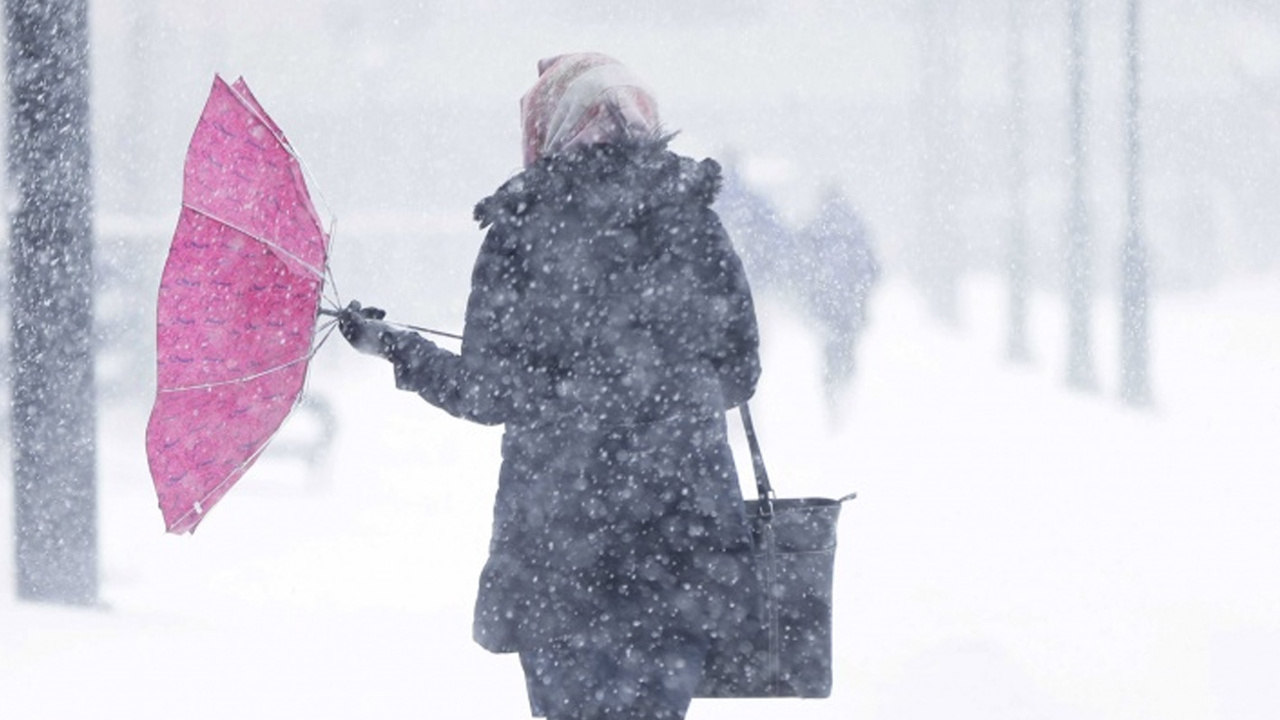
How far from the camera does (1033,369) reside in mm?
17922

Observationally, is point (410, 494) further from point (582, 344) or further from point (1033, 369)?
point (1033, 369)

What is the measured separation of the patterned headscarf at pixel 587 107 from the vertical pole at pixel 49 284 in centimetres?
292

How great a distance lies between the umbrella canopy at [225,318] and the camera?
2492 millimetres

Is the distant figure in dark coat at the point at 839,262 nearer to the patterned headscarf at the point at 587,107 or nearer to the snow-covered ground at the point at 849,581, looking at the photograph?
the snow-covered ground at the point at 849,581

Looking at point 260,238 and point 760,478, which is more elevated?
point 260,238

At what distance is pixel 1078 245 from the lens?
1347 centimetres

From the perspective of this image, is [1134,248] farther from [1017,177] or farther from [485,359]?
[485,359]

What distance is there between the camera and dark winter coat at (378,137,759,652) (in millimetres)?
2445

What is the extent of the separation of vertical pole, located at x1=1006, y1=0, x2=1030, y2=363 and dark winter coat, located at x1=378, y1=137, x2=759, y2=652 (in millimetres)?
13282

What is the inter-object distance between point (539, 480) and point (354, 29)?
172 ft

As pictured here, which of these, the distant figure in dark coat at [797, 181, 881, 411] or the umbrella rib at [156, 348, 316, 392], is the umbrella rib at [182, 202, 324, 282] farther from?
the distant figure in dark coat at [797, 181, 881, 411]

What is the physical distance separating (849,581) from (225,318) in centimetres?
382

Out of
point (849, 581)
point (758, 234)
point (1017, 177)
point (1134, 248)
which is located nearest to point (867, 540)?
point (849, 581)

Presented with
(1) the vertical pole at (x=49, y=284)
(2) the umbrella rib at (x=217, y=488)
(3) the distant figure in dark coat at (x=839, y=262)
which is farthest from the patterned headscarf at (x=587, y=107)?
(3) the distant figure in dark coat at (x=839, y=262)
